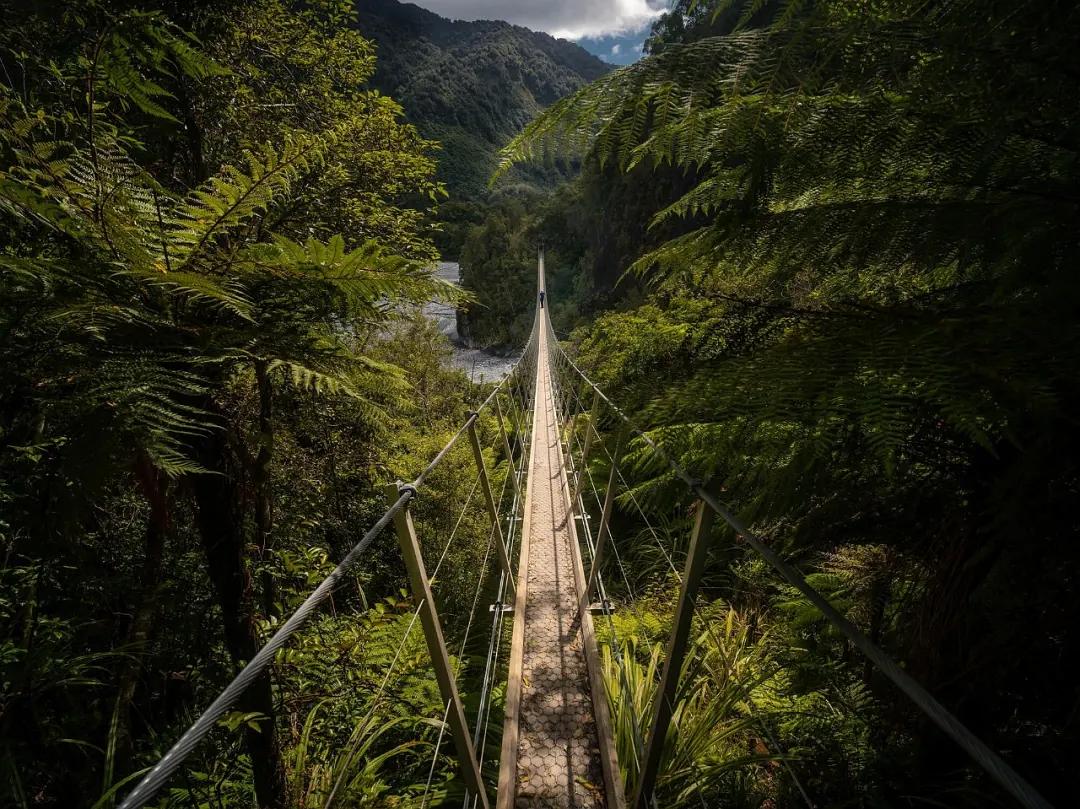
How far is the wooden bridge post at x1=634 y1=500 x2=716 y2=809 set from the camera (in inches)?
33.8

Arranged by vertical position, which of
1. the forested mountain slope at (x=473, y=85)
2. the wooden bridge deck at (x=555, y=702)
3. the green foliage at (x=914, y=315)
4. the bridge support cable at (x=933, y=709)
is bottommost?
the wooden bridge deck at (x=555, y=702)

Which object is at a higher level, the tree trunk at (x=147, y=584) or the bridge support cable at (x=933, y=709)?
the bridge support cable at (x=933, y=709)

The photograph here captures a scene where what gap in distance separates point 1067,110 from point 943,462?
18.6 inches

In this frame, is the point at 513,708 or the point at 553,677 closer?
the point at 513,708

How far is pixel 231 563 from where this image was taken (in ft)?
3.43

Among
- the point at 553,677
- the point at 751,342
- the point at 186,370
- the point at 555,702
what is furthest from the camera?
the point at 553,677

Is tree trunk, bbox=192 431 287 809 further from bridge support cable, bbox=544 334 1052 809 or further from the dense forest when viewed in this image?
bridge support cable, bbox=544 334 1052 809

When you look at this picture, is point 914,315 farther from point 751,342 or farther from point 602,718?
point 602,718

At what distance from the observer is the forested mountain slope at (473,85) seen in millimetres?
40219

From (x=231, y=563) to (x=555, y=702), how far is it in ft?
3.47

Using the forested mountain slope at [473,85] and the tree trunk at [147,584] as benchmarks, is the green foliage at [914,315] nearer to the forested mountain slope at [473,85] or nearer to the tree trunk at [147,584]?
the tree trunk at [147,584]

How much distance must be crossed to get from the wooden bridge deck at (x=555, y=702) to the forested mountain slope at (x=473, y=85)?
114ft

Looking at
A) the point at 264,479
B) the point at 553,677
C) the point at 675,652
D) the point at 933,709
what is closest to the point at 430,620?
the point at 675,652

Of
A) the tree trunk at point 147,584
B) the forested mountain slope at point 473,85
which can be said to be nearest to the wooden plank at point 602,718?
the tree trunk at point 147,584
